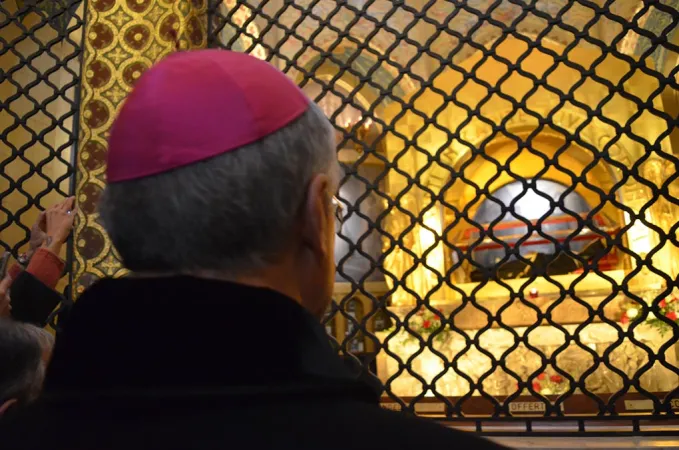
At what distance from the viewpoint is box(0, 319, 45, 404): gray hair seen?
1305 mm

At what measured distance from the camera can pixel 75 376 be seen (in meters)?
0.55

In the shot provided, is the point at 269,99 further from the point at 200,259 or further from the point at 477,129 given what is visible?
the point at 477,129

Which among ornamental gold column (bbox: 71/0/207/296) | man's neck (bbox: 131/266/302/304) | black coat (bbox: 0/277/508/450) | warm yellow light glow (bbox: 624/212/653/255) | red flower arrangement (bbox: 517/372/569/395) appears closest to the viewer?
black coat (bbox: 0/277/508/450)

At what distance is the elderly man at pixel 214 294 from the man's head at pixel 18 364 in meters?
0.88

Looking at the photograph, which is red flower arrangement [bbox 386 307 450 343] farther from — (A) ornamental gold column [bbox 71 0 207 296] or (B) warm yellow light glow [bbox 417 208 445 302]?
(A) ornamental gold column [bbox 71 0 207 296]

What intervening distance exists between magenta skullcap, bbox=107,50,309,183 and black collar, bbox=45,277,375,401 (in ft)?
0.45

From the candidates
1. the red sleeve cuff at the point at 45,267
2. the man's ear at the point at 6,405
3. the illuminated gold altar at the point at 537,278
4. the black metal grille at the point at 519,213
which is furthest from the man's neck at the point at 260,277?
the illuminated gold altar at the point at 537,278

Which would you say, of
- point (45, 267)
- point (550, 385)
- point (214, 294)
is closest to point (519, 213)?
point (550, 385)

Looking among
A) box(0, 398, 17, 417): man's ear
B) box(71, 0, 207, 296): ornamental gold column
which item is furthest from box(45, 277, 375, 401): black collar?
box(71, 0, 207, 296): ornamental gold column

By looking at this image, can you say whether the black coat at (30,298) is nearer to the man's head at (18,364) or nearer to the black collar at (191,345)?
the man's head at (18,364)

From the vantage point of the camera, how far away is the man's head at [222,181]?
0.58 metres

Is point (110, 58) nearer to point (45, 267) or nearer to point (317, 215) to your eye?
point (45, 267)

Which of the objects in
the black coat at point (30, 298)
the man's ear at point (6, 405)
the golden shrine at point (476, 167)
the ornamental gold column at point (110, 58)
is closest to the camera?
the man's ear at point (6, 405)

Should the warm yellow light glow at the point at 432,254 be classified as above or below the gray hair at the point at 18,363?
above
